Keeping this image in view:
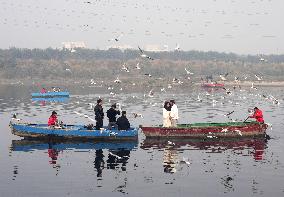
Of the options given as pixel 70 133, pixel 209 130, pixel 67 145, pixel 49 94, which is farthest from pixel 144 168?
pixel 49 94

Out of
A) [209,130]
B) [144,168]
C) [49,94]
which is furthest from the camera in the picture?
[49,94]

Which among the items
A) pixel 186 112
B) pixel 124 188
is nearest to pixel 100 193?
pixel 124 188

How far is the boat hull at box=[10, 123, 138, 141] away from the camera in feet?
119

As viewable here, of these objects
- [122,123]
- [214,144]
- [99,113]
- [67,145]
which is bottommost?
[67,145]

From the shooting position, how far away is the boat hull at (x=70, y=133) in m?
36.1

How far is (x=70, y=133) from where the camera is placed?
120 ft

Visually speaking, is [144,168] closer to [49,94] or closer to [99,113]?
[99,113]

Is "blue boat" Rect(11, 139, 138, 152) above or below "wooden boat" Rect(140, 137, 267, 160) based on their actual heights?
below

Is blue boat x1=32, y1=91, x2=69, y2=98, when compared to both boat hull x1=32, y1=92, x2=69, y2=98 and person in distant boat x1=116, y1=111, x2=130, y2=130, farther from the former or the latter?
person in distant boat x1=116, y1=111, x2=130, y2=130

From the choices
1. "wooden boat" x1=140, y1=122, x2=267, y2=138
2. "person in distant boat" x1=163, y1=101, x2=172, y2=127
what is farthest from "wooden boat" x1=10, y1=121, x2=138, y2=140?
"person in distant boat" x1=163, y1=101, x2=172, y2=127

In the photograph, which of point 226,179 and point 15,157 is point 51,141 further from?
point 226,179

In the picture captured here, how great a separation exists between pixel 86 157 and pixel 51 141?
6.48 m

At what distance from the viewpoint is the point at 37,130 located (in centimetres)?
3697

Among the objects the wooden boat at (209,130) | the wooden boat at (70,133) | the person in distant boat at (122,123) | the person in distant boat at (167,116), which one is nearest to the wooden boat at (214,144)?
the wooden boat at (209,130)
